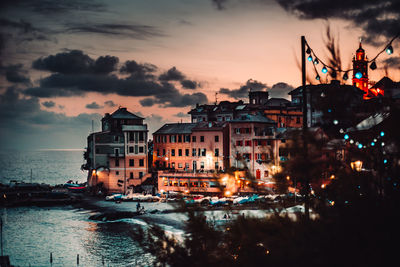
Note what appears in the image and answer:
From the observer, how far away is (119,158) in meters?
65.0

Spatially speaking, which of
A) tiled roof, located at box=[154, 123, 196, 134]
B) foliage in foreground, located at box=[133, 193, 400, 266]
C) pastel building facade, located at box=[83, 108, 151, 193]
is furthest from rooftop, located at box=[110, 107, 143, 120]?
foliage in foreground, located at box=[133, 193, 400, 266]

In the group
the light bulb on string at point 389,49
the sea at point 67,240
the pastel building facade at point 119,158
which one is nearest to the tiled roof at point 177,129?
the pastel building facade at point 119,158

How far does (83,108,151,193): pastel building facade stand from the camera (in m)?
64.9

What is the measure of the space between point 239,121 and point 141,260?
1303 inches

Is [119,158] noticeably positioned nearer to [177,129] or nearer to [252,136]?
[177,129]

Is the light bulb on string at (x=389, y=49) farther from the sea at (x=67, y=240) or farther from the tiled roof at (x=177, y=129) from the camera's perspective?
the tiled roof at (x=177, y=129)

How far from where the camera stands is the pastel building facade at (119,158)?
64875 mm

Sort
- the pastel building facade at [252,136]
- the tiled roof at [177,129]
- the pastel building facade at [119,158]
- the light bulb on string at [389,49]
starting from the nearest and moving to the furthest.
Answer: the light bulb on string at [389,49] < the pastel building facade at [252,136] < the pastel building facade at [119,158] < the tiled roof at [177,129]

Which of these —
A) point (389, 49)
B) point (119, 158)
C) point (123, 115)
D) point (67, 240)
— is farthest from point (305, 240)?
point (123, 115)

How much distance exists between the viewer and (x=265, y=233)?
29.8 feet

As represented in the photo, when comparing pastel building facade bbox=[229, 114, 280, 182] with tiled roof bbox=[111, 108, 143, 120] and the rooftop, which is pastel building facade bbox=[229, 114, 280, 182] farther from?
tiled roof bbox=[111, 108, 143, 120]

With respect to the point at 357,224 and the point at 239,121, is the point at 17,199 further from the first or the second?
the point at 357,224

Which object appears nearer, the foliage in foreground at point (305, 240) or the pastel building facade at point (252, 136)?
the foliage in foreground at point (305, 240)

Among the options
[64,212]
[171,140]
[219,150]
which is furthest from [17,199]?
[219,150]
